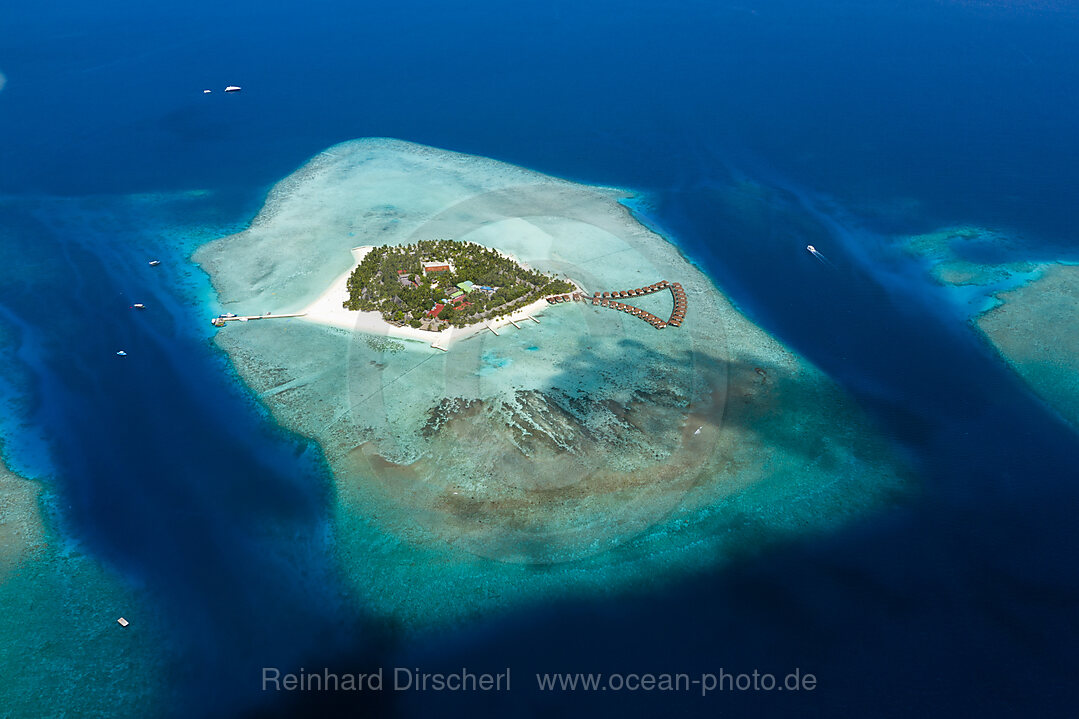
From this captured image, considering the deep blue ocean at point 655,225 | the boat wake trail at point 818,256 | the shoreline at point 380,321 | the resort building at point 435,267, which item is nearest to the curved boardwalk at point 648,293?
the shoreline at point 380,321

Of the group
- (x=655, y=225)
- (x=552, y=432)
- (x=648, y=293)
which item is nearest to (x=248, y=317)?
(x=552, y=432)

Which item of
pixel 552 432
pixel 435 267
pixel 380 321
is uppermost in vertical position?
pixel 435 267

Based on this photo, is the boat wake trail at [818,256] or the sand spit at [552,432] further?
the boat wake trail at [818,256]

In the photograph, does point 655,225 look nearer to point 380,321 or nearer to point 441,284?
point 441,284

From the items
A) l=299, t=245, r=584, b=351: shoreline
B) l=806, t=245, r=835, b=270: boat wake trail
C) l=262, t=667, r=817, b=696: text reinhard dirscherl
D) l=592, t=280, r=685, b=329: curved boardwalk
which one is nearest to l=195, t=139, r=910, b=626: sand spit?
l=299, t=245, r=584, b=351: shoreline

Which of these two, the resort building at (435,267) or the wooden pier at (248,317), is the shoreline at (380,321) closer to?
the wooden pier at (248,317)

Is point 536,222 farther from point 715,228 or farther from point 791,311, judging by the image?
point 791,311
